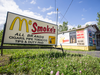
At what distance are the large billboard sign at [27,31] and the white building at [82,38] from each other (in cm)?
871

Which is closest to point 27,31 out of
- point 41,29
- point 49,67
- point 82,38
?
point 41,29

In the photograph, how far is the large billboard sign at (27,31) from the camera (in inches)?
141

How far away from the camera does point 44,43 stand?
476 centimetres

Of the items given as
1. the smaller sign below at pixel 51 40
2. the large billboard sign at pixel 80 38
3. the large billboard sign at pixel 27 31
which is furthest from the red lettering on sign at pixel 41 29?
the large billboard sign at pixel 80 38

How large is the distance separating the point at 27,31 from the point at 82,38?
35.9 ft

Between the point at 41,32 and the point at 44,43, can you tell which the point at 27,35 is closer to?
the point at 41,32

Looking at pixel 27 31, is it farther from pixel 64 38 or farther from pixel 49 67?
pixel 64 38

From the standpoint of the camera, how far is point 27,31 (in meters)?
4.11

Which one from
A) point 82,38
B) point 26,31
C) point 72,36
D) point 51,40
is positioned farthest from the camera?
point 72,36

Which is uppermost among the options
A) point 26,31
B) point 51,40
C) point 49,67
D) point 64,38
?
point 64,38

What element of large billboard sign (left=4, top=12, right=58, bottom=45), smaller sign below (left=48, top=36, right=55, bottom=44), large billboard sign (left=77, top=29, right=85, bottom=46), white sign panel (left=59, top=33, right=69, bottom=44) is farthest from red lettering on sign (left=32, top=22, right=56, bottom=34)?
white sign panel (left=59, top=33, right=69, bottom=44)

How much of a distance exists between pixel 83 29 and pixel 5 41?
40.6 ft

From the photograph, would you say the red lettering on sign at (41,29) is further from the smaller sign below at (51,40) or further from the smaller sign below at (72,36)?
the smaller sign below at (72,36)

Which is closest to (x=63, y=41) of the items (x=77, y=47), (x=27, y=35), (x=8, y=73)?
(x=77, y=47)
